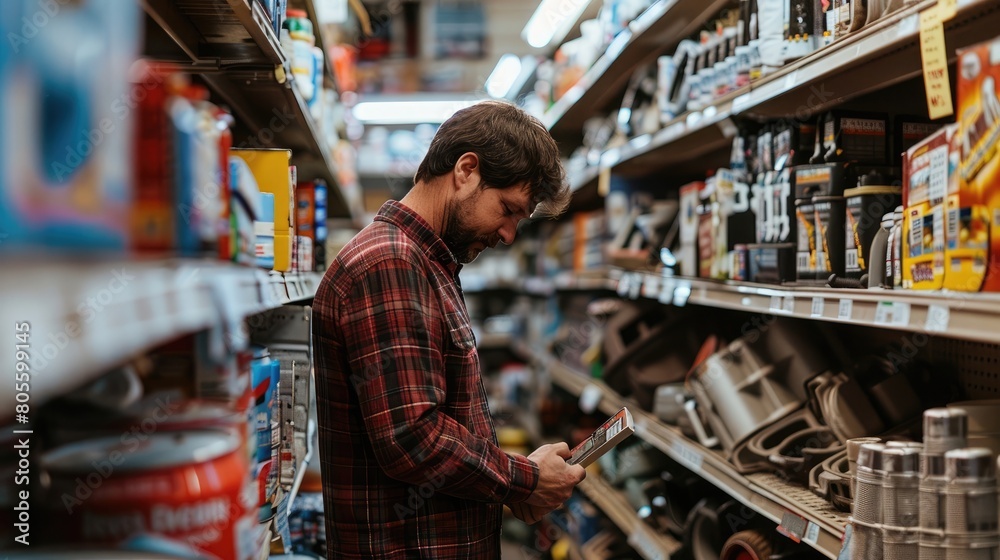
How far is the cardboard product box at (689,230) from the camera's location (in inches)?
103

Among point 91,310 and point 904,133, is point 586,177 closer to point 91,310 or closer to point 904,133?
point 904,133

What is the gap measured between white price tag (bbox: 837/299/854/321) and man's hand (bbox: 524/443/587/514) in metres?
0.59

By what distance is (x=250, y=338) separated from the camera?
2055 mm

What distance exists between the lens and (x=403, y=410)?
150cm

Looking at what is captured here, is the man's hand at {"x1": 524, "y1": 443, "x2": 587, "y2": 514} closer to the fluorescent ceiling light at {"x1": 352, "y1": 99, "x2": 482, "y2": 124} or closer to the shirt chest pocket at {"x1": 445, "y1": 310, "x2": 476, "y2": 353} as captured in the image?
the shirt chest pocket at {"x1": 445, "y1": 310, "x2": 476, "y2": 353}

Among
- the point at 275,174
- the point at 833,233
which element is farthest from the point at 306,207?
the point at 833,233

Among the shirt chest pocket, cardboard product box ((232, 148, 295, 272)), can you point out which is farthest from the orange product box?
the shirt chest pocket

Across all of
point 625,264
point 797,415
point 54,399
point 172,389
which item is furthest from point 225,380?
point 625,264

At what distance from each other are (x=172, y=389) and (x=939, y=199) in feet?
3.73

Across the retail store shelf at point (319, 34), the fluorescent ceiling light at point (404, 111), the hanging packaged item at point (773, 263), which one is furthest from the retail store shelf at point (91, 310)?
the fluorescent ceiling light at point (404, 111)

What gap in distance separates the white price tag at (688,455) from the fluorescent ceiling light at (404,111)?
4.74 meters

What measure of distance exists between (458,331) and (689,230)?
1256 millimetres

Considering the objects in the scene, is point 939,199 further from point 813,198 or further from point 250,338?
point 250,338

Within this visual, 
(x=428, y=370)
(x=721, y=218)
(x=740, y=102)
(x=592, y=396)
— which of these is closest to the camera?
(x=428, y=370)
